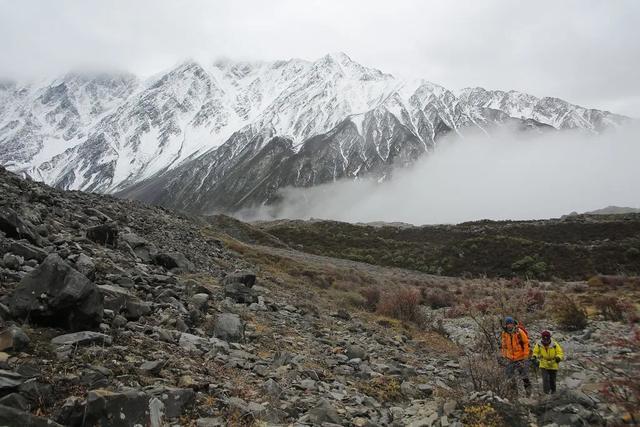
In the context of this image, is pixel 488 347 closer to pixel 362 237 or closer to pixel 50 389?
pixel 50 389

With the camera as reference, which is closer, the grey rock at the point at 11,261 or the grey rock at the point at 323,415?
the grey rock at the point at 323,415

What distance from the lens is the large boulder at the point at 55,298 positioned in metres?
7.89

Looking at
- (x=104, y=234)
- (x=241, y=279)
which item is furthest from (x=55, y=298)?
(x=241, y=279)

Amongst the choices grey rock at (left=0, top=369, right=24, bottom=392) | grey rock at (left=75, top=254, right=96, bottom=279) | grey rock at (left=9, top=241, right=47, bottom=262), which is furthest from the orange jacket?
grey rock at (left=9, top=241, right=47, bottom=262)

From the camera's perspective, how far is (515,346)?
12.5 m

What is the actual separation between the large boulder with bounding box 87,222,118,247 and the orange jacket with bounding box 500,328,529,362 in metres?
12.5

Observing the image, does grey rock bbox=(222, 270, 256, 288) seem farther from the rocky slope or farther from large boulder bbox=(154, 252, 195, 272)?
large boulder bbox=(154, 252, 195, 272)

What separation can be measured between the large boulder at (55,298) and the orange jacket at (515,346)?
1000cm

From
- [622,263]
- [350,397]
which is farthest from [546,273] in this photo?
[350,397]

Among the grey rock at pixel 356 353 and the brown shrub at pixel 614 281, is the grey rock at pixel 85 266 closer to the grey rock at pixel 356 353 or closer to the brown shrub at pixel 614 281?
the grey rock at pixel 356 353

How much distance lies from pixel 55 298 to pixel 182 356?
Result: 244 cm

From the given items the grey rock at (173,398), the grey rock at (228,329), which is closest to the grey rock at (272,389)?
the grey rock at (173,398)

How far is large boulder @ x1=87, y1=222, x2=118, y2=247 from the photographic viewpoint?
15.6 m

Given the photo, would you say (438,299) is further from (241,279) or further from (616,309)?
(241,279)
